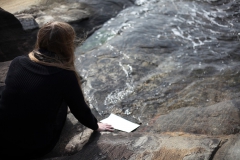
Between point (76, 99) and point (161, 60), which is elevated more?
point (76, 99)

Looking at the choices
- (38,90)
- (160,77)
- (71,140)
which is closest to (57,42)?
(38,90)

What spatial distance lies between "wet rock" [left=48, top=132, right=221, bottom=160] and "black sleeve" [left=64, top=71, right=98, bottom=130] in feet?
0.80

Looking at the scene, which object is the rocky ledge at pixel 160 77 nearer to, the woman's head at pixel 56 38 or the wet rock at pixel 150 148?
the wet rock at pixel 150 148

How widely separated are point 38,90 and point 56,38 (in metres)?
0.43

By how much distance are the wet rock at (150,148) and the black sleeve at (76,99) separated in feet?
0.80

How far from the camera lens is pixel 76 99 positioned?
2604 mm

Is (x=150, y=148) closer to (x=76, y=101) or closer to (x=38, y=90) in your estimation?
(x=76, y=101)

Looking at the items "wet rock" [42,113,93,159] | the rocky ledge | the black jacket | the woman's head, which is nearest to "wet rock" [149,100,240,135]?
the rocky ledge

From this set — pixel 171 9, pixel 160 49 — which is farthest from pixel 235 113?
pixel 171 9

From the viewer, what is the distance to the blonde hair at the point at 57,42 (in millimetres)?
2473

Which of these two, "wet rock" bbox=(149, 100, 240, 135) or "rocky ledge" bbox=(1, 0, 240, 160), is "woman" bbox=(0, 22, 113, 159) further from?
"wet rock" bbox=(149, 100, 240, 135)

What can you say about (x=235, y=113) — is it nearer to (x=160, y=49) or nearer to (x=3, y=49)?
(x=160, y=49)

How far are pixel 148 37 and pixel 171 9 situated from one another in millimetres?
1961

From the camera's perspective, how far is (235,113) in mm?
3270
